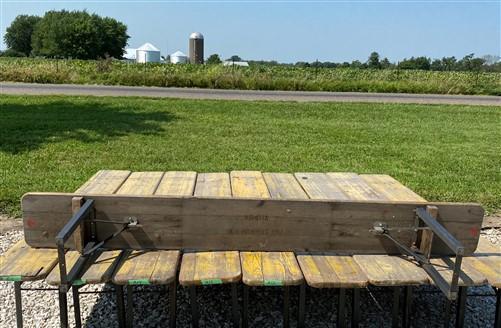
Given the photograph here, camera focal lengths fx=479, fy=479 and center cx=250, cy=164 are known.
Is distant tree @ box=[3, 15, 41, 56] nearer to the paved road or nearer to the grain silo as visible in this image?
the grain silo

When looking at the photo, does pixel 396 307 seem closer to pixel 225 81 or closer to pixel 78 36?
pixel 225 81

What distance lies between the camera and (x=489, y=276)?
2.65 m

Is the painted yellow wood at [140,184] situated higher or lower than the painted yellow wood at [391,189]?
lower

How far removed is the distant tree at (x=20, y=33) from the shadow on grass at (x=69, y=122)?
93975 millimetres

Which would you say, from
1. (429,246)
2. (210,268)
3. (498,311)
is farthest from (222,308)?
(498,311)

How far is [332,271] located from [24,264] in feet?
5.38

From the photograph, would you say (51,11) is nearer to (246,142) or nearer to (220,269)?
(246,142)

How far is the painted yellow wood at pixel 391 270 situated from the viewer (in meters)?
2.49

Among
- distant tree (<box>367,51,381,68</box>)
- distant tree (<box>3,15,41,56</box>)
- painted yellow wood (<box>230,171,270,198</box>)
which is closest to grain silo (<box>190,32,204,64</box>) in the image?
distant tree (<box>367,51,381,68</box>)

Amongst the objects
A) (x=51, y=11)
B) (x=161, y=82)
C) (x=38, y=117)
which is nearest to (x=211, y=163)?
(x=38, y=117)

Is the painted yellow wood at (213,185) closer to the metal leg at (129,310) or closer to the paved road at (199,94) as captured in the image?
the metal leg at (129,310)

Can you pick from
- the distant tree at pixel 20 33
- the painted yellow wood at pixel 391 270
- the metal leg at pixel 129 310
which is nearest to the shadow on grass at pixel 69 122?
the metal leg at pixel 129 310

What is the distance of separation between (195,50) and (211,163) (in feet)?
144

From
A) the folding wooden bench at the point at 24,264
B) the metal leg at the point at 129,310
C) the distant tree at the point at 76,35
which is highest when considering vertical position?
the distant tree at the point at 76,35
